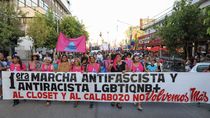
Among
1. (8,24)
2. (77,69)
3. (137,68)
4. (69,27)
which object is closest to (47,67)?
(77,69)

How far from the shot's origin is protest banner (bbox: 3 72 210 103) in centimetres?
806

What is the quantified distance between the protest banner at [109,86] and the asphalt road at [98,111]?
0.27m

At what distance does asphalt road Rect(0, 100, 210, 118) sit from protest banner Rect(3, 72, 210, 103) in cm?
27

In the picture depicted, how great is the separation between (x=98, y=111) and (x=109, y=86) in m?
0.86

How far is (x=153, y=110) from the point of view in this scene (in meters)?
7.96

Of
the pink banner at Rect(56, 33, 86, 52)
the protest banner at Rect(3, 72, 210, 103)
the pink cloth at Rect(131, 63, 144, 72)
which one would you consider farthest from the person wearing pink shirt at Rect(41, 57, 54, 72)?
the pink cloth at Rect(131, 63, 144, 72)

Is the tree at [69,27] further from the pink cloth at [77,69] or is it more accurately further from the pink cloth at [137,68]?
the pink cloth at [137,68]

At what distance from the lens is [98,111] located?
7.88m

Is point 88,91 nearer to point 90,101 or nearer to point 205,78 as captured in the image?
point 90,101

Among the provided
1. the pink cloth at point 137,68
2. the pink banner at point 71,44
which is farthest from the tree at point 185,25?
the pink cloth at point 137,68

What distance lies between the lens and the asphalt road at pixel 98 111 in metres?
7.43

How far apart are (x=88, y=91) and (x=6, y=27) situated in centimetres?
2074

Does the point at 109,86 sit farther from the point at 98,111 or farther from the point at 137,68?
the point at 137,68

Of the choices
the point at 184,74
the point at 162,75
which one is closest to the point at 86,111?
the point at 162,75
